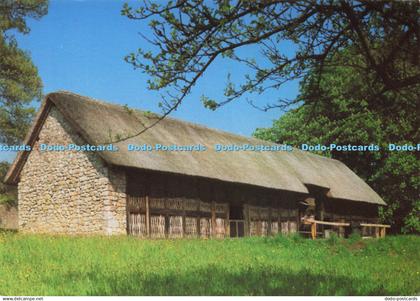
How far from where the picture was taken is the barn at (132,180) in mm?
17406

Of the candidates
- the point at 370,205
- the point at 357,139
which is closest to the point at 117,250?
the point at 357,139

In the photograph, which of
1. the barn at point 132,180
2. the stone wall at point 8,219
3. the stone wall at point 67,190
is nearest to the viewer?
the stone wall at point 67,190

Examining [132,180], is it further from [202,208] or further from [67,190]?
[202,208]

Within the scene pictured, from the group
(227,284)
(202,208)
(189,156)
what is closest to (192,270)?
(227,284)

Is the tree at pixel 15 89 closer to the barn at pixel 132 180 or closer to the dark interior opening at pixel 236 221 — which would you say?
the barn at pixel 132 180

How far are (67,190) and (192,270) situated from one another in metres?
9.43

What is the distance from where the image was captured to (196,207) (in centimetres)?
2047

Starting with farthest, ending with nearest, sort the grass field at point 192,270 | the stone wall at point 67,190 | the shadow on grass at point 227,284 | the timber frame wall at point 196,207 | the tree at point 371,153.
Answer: the tree at point 371,153
the timber frame wall at point 196,207
the stone wall at point 67,190
the grass field at point 192,270
the shadow on grass at point 227,284

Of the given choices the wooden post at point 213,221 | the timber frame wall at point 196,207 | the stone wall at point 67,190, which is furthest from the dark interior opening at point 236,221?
the stone wall at point 67,190

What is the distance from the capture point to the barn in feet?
57.1

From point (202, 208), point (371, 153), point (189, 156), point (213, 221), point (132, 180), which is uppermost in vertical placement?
point (371, 153)

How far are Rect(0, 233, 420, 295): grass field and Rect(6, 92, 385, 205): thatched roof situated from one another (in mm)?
2952

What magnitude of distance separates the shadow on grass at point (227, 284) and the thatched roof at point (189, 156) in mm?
4603

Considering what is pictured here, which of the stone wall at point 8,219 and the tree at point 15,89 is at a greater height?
the tree at point 15,89
